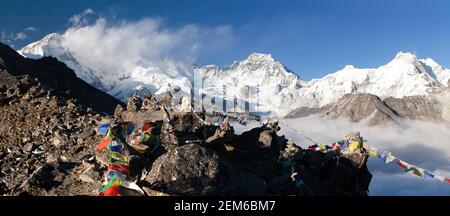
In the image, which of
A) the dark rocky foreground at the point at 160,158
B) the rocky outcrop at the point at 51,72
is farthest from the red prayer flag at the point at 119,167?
the rocky outcrop at the point at 51,72

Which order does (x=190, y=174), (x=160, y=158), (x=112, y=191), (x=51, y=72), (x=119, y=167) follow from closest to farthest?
(x=112, y=191) < (x=190, y=174) < (x=160, y=158) < (x=119, y=167) < (x=51, y=72)

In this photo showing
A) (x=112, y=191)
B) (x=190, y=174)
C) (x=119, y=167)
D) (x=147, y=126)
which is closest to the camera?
(x=112, y=191)

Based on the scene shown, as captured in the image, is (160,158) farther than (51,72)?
No

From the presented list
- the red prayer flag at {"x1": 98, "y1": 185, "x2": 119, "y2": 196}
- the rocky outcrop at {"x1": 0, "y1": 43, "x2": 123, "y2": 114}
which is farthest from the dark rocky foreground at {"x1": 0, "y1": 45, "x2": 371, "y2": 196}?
the rocky outcrop at {"x1": 0, "y1": 43, "x2": 123, "y2": 114}

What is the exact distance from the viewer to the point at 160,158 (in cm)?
1947

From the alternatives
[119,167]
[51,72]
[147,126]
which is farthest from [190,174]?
[51,72]

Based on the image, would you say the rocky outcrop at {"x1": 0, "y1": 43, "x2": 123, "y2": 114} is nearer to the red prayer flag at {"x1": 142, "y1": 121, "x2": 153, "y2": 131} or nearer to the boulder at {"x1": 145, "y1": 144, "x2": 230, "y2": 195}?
the red prayer flag at {"x1": 142, "y1": 121, "x2": 153, "y2": 131}

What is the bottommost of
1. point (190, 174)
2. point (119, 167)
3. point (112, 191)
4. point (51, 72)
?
point (112, 191)

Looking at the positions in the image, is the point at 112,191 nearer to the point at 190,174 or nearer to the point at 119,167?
the point at 190,174

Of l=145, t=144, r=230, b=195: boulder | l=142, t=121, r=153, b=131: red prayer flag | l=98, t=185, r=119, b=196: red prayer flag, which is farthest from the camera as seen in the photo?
l=142, t=121, r=153, b=131: red prayer flag

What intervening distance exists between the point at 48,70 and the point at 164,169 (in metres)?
81.0

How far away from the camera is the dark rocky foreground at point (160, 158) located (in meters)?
18.9

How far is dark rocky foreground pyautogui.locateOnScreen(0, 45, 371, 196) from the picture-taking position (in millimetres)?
18891
